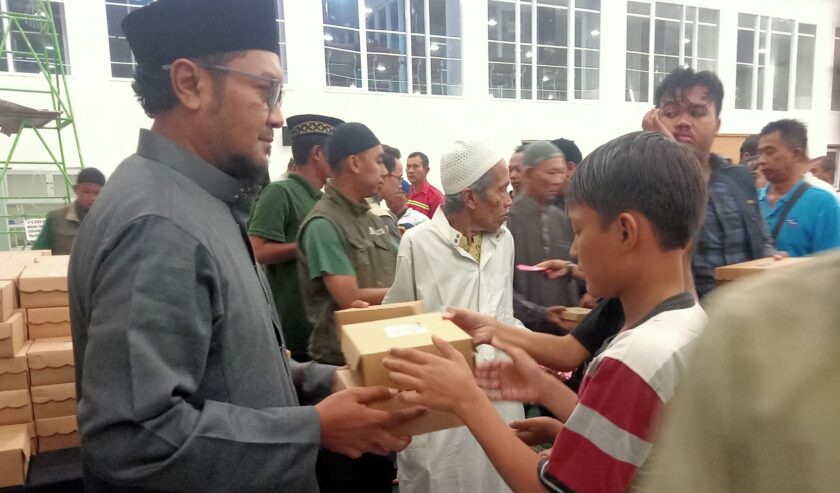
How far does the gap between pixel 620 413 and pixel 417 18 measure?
10781 mm

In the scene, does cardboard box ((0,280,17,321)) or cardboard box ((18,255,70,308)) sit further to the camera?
cardboard box ((18,255,70,308))

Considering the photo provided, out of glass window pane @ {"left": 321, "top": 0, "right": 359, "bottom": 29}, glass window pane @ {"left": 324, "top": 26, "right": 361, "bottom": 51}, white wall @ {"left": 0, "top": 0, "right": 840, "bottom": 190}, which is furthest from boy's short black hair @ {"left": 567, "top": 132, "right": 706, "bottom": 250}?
glass window pane @ {"left": 321, "top": 0, "right": 359, "bottom": 29}

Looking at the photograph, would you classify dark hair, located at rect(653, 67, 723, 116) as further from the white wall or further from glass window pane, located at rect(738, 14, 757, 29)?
glass window pane, located at rect(738, 14, 757, 29)

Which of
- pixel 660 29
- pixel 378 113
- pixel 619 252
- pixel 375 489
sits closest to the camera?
pixel 619 252

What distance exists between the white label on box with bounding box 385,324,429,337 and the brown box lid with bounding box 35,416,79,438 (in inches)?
65.1

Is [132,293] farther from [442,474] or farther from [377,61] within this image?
[377,61]

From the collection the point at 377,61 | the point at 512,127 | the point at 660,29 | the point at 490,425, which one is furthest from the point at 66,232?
the point at 660,29

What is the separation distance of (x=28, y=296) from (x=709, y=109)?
306 centimetres

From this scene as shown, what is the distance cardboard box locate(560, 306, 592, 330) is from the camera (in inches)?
85.8

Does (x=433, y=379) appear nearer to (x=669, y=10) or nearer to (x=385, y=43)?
(x=385, y=43)

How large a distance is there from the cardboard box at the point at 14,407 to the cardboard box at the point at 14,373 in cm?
2

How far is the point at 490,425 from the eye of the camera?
1.15 metres

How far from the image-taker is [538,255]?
286 centimetres

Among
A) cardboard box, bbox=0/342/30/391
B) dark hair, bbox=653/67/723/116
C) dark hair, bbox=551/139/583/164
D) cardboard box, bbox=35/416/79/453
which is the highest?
dark hair, bbox=653/67/723/116
